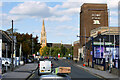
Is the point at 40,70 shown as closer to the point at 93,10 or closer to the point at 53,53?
the point at 93,10

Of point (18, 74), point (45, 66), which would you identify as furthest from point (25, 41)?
point (45, 66)

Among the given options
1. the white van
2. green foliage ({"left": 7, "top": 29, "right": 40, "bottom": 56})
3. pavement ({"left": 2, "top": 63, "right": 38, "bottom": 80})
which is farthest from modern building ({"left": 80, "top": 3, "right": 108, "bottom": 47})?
the white van

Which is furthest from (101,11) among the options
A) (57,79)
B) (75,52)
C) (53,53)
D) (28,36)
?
(57,79)

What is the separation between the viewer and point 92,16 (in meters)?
124

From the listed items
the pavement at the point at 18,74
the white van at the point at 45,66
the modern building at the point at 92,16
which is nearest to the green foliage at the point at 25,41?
the modern building at the point at 92,16

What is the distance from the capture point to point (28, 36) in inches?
3698

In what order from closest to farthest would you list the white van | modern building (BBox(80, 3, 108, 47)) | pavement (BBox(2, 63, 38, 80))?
1. pavement (BBox(2, 63, 38, 80))
2. the white van
3. modern building (BBox(80, 3, 108, 47))

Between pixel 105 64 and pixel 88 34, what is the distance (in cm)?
7992

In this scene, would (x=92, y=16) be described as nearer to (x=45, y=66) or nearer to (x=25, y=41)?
(x=25, y=41)

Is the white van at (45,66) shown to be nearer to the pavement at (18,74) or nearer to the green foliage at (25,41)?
the pavement at (18,74)

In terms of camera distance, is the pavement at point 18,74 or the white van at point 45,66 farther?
the white van at point 45,66

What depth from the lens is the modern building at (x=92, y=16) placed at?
4816 inches

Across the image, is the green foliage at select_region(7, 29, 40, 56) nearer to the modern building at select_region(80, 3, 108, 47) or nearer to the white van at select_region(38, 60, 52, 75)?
the modern building at select_region(80, 3, 108, 47)

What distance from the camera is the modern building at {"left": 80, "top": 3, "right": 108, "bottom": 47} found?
122338mm
